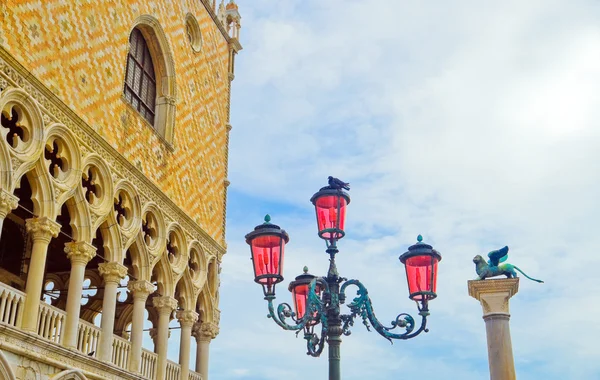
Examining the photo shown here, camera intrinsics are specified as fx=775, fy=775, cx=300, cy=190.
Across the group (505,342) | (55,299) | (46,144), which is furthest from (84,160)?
(505,342)

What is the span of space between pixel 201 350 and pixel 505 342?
7.51 meters

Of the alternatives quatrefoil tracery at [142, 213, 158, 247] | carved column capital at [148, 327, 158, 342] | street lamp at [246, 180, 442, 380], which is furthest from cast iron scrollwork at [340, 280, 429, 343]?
carved column capital at [148, 327, 158, 342]

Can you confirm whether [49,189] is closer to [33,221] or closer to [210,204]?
[33,221]

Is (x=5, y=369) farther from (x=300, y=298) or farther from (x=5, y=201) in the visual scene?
(x=300, y=298)

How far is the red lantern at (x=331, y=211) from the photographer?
24.8 feet

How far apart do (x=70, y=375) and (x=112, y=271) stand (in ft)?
6.29

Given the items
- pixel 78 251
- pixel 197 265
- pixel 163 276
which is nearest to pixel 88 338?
pixel 78 251

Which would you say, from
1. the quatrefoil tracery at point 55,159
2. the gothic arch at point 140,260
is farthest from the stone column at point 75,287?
the gothic arch at point 140,260

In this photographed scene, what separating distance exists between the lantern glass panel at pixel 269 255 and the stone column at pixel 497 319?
2.54m

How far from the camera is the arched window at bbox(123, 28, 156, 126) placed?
13.4 metres

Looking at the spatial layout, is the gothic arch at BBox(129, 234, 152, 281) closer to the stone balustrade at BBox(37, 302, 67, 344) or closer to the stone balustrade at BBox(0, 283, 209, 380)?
the stone balustrade at BBox(0, 283, 209, 380)

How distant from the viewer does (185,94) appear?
14695 millimetres

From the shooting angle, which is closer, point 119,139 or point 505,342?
point 505,342

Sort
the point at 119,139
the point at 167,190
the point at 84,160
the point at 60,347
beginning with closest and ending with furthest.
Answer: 1. the point at 60,347
2. the point at 84,160
3. the point at 119,139
4. the point at 167,190
